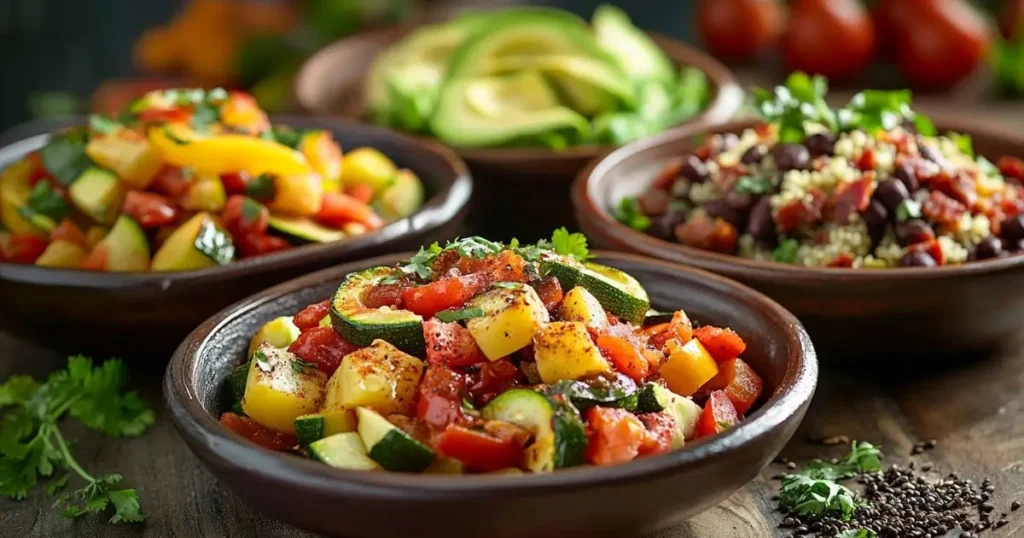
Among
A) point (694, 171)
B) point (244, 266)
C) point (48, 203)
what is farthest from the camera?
point (694, 171)

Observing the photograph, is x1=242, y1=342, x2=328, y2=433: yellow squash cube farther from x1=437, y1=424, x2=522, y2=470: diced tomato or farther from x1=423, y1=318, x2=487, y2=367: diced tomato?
x1=437, y1=424, x2=522, y2=470: diced tomato

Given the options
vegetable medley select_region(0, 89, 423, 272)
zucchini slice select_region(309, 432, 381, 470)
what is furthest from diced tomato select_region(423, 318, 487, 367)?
vegetable medley select_region(0, 89, 423, 272)

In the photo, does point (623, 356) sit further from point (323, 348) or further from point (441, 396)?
point (323, 348)

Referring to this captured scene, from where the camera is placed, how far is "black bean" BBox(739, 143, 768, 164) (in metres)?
3.71

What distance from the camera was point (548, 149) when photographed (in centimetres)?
460

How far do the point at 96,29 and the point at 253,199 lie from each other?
196 inches

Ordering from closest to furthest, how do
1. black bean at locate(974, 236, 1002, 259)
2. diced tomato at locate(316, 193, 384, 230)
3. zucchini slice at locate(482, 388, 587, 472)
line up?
zucchini slice at locate(482, 388, 587, 472)
black bean at locate(974, 236, 1002, 259)
diced tomato at locate(316, 193, 384, 230)

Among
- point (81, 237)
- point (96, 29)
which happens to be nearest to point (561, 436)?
point (81, 237)

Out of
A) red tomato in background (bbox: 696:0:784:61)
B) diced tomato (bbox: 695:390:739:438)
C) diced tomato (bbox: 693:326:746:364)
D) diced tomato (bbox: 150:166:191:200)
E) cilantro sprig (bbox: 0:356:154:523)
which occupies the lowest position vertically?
cilantro sprig (bbox: 0:356:154:523)

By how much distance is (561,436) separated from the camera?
7.43 feet

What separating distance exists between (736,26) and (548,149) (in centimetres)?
236

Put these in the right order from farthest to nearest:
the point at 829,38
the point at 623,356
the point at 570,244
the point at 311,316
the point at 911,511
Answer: the point at 829,38, the point at 570,244, the point at 311,316, the point at 911,511, the point at 623,356

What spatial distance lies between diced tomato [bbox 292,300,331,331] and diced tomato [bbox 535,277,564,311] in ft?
1.65

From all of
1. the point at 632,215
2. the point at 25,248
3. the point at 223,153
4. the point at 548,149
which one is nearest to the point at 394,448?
the point at 223,153
